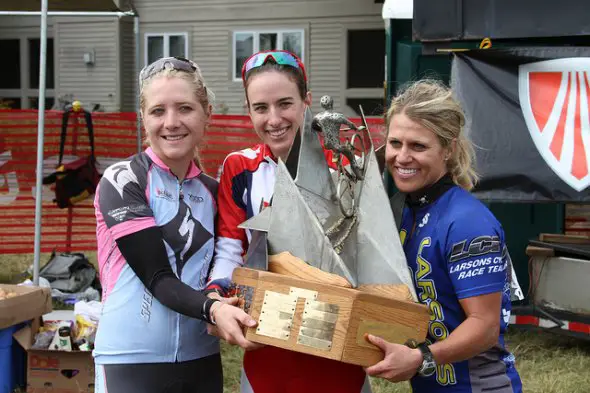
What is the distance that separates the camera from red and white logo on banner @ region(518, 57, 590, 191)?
4965mm

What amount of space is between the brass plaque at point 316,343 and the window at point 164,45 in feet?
56.7

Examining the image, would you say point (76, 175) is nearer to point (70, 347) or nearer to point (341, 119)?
point (70, 347)

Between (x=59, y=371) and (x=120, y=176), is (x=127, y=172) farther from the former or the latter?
(x=59, y=371)

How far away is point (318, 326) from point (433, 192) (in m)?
0.64

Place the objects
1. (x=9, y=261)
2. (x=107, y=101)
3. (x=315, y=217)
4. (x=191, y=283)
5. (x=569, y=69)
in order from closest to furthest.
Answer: (x=315, y=217)
(x=191, y=283)
(x=569, y=69)
(x=9, y=261)
(x=107, y=101)

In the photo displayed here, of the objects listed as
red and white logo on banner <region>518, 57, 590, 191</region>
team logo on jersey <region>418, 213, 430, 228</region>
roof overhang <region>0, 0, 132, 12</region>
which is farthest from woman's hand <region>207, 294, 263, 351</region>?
roof overhang <region>0, 0, 132, 12</region>

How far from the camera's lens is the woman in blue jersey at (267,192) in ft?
6.98

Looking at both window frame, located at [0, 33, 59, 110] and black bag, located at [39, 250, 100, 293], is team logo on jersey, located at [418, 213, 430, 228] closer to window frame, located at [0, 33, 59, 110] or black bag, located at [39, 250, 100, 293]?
black bag, located at [39, 250, 100, 293]

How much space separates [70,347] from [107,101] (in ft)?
49.1

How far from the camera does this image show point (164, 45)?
722 inches

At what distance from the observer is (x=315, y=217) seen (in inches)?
78.9

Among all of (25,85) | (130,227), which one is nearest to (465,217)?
(130,227)

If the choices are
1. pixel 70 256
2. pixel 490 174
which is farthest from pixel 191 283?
pixel 70 256

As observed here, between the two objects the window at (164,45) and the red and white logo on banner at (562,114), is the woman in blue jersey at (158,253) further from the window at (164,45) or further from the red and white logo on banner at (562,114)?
the window at (164,45)
